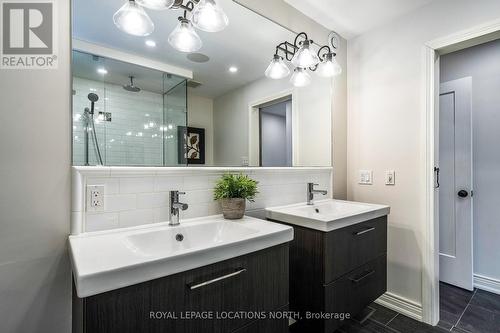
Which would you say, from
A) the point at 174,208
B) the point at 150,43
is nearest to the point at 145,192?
the point at 174,208

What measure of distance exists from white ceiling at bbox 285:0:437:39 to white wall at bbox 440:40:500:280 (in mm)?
969

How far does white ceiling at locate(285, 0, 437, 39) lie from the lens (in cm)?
179

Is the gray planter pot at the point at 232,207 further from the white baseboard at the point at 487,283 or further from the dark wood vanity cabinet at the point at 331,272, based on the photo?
the white baseboard at the point at 487,283

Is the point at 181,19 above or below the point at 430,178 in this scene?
above

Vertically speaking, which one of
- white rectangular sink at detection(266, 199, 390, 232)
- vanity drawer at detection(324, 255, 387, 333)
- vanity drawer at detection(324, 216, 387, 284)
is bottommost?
vanity drawer at detection(324, 255, 387, 333)

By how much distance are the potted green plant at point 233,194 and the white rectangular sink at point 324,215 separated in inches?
10.8

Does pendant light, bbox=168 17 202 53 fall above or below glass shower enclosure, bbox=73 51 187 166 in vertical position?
above

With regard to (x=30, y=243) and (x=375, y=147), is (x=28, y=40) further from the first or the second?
(x=375, y=147)

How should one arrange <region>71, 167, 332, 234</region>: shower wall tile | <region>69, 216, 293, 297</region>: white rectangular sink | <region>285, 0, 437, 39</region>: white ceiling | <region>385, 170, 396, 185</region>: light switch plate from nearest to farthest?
<region>69, 216, 293, 297</region>: white rectangular sink < <region>71, 167, 332, 234</region>: shower wall tile < <region>285, 0, 437, 39</region>: white ceiling < <region>385, 170, 396, 185</region>: light switch plate

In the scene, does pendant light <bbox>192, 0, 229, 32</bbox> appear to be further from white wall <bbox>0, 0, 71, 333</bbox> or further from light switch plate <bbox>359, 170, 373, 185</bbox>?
light switch plate <bbox>359, 170, 373, 185</bbox>

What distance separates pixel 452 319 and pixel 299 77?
2.09 m

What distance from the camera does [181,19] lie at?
132 centimetres

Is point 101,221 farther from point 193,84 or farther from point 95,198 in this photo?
point 193,84

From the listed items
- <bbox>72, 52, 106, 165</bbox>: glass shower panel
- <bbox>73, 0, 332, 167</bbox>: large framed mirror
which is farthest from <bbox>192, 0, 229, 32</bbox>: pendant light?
<bbox>72, 52, 106, 165</bbox>: glass shower panel
